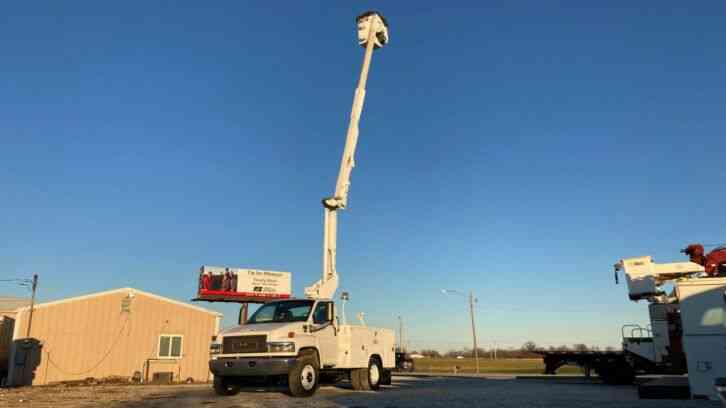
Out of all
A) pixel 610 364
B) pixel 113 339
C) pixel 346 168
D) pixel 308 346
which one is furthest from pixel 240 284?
pixel 308 346

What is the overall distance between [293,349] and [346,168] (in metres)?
7.82

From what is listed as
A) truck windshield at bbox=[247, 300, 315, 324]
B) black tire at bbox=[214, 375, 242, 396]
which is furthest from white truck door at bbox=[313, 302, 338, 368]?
black tire at bbox=[214, 375, 242, 396]

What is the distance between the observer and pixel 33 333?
1029 inches

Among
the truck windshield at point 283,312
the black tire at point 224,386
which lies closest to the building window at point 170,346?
the truck windshield at point 283,312

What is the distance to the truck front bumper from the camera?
1141 centimetres

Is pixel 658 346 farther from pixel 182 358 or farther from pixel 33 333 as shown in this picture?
pixel 33 333

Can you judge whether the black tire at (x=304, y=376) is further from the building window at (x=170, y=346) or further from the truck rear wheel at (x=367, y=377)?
the building window at (x=170, y=346)

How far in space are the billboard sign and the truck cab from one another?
86.3 feet

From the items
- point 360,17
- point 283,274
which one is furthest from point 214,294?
point 360,17

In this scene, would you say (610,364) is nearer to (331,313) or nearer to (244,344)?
(331,313)

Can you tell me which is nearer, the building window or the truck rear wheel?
the truck rear wheel

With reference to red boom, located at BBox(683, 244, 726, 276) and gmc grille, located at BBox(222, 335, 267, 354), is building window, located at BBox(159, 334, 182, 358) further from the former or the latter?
red boom, located at BBox(683, 244, 726, 276)

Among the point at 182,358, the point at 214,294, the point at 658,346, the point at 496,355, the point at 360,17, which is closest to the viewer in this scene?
the point at 658,346

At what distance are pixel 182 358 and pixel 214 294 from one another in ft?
33.2
